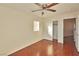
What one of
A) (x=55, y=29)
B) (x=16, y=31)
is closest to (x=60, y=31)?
(x=55, y=29)

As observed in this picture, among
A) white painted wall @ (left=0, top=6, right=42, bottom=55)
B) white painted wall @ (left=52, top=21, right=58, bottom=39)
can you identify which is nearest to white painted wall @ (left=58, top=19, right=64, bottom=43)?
white painted wall @ (left=52, top=21, right=58, bottom=39)

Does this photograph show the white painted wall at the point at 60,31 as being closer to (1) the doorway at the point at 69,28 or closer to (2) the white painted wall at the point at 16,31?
(1) the doorway at the point at 69,28

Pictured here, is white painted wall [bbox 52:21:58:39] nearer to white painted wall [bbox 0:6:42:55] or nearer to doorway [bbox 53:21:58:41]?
doorway [bbox 53:21:58:41]

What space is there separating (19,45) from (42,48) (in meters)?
0.34

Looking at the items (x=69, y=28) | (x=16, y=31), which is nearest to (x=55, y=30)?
A: (x=69, y=28)

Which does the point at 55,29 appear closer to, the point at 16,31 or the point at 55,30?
the point at 55,30

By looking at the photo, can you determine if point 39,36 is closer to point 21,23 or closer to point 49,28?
point 49,28

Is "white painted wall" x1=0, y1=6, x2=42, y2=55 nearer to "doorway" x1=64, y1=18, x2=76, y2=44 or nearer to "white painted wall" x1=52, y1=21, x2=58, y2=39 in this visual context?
"white painted wall" x1=52, y1=21, x2=58, y2=39

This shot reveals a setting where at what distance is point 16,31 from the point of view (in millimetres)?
1379

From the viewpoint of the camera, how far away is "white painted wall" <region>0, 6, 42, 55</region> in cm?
129

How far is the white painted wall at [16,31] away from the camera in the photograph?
129cm

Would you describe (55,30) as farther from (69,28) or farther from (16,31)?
(16,31)

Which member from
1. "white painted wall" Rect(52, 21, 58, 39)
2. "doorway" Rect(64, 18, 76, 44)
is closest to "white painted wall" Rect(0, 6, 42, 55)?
"white painted wall" Rect(52, 21, 58, 39)

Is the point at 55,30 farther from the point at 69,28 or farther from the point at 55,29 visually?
the point at 69,28
